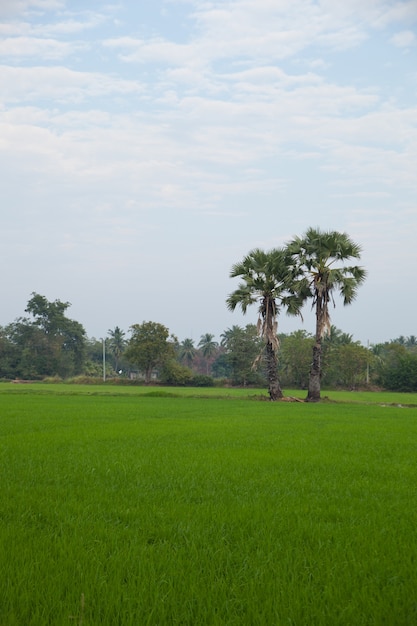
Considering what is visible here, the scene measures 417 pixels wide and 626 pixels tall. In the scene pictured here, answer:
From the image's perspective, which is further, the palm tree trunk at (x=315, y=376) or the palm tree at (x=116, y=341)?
the palm tree at (x=116, y=341)

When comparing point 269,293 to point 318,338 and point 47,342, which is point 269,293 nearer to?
point 318,338

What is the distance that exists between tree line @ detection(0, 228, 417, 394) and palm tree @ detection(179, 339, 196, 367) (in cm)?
25

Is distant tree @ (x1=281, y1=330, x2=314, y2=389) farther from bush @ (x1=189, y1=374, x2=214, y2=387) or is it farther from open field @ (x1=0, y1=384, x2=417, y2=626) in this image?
open field @ (x1=0, y1=384, x2=417, y2=626)

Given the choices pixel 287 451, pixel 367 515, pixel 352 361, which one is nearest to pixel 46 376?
pixel 352 361

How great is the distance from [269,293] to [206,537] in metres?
33.0

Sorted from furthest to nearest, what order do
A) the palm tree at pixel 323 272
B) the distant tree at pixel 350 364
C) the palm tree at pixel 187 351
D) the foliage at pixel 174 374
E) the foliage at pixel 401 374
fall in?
the palm tree at pixel 187 351, the foliage at pixel 174 374, the distant tree at pixel 350 364, the foliage at pixel 401 374, the palm tree at pixel 323 272

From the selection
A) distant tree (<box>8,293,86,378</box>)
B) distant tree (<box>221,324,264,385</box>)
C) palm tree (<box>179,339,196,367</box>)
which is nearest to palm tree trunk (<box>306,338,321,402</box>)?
distant tree (<box>221,324,264,385</box>)

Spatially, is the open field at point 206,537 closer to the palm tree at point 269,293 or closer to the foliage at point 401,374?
the palm tree at point 269,293

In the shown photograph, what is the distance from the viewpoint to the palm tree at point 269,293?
1462 inches

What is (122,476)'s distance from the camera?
27.8 ft

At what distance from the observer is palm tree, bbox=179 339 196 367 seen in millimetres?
117188

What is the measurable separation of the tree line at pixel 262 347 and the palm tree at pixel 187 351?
0.25 m

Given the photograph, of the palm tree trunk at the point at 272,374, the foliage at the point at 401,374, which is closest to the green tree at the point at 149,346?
the foliage at the point at 401,374

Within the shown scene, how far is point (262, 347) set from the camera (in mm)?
65312
